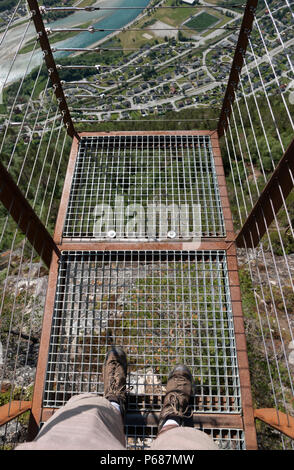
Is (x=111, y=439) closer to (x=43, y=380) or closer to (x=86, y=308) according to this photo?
(x=43, y=380)

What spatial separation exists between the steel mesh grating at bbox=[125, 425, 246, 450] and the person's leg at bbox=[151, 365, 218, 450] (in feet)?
0.54

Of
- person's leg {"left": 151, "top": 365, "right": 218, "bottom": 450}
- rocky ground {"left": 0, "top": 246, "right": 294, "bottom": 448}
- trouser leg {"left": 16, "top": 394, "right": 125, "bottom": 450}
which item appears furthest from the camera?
rocky ground {"left": 0, "top": 246, "right": 294, "bottom": 448}

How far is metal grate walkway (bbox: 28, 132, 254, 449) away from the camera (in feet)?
6.14

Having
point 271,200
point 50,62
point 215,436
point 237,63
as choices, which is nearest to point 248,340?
point 215,436

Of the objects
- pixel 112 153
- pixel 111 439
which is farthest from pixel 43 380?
pixel 112 153

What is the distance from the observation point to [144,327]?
6.75ft

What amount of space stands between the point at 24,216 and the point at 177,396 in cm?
142

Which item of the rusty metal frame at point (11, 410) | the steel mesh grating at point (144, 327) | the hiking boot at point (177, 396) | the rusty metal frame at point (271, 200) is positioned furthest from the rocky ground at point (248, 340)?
the rusty metal frame at point (11, 410)

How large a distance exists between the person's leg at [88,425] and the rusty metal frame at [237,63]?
230 cm

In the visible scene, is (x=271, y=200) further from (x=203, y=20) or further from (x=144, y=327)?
(x=203, y=20)

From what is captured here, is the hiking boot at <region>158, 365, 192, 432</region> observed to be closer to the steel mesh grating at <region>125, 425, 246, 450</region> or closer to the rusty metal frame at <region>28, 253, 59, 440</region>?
the steel mesh grating at <region>125, 425, 246, 450</region>

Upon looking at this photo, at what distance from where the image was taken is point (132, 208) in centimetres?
269

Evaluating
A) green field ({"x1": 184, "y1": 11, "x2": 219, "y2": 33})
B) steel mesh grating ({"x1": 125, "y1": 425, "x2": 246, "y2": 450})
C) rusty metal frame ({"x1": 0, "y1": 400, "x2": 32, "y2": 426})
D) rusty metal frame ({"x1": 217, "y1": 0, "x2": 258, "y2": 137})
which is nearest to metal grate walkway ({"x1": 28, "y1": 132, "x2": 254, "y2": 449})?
steel mesh grating ({"x1": 125, "y1": 425, "x2": 246, "y2": 450})

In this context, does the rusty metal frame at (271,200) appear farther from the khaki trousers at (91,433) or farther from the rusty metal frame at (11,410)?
the rusty metal frame at (11,410)
